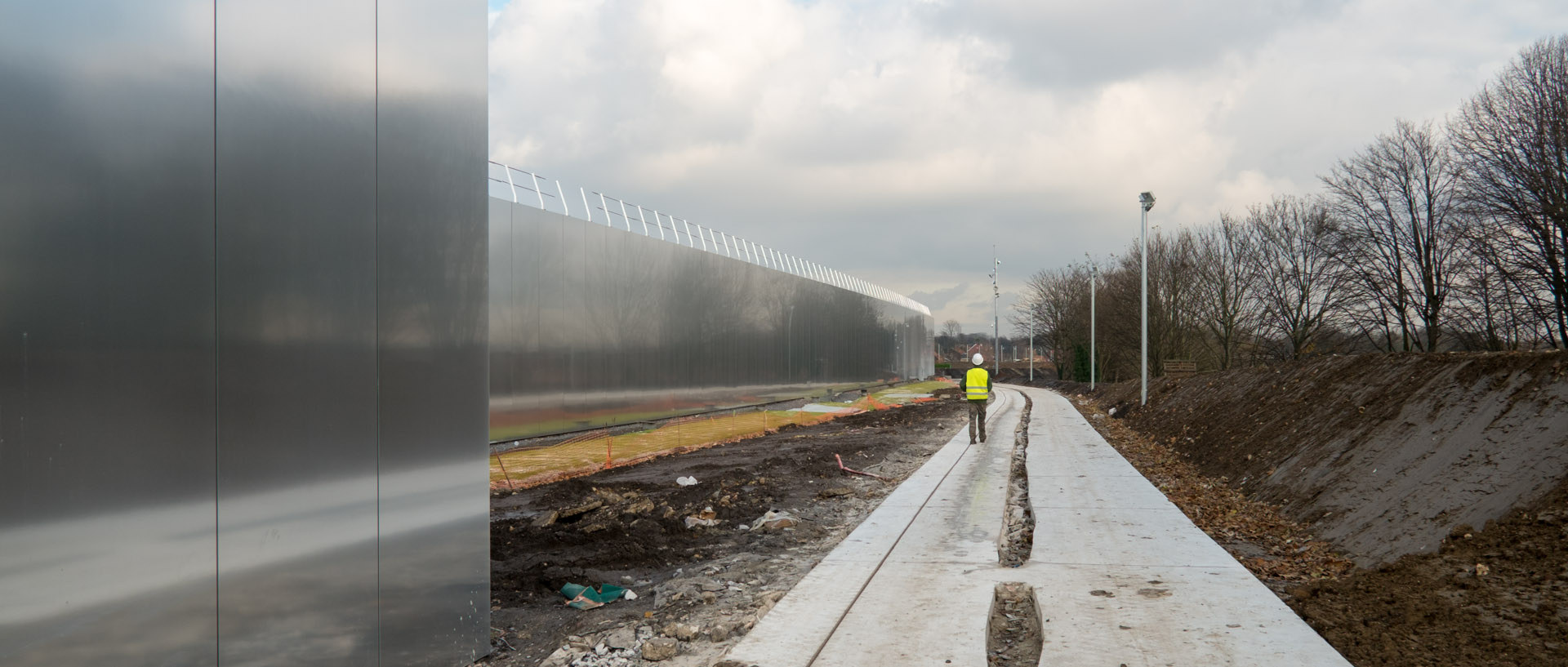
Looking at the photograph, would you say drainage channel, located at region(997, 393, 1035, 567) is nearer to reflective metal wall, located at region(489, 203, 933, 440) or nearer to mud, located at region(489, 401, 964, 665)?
mud, located at region(489, 401, 964, 665)

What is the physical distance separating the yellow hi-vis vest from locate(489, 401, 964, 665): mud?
239cm

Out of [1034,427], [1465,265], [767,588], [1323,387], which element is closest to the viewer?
[767,588]

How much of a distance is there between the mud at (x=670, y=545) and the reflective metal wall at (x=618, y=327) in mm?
3142

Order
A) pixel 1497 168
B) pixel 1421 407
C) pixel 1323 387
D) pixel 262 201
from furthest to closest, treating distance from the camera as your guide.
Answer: pixel 1497 168 < pixel 1323 387 < pixel 1421 407 < pixel 262 201

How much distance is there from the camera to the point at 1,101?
3090mm

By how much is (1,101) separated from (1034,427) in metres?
21.8

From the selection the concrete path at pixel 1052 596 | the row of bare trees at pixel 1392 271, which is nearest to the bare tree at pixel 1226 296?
the row of bare trees at pixel 1392 271

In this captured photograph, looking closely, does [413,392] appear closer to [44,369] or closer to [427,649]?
[427,649]

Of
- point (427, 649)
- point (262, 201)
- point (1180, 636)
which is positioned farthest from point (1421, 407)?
point (262, 201)

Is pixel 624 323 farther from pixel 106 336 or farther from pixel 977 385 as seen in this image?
pixel 106 336

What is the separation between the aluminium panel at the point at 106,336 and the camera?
3.12m

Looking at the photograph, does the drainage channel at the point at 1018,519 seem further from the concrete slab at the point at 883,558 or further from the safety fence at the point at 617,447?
the safety fence at the point at 617,447

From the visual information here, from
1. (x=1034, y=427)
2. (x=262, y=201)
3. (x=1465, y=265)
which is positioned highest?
(x=1465, y=265)

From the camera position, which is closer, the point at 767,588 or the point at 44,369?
the point at 44,369
